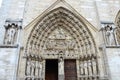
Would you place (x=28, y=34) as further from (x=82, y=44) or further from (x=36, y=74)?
(x=82, y=44)

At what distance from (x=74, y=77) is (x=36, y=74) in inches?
64.0

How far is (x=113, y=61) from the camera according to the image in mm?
6633

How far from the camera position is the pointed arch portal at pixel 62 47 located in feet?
22.6

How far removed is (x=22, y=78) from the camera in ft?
20.8

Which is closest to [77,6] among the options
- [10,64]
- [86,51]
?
[86,51]

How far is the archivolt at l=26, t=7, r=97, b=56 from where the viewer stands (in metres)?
7.27

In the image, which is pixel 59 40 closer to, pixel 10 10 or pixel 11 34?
pixel 11 34

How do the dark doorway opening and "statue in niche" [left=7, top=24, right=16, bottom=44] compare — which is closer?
"statue in niche" [left=7, top=24, right=16, bottom=44]

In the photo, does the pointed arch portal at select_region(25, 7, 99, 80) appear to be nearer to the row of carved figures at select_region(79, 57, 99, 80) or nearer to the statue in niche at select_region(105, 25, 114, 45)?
the row of carved figures at select_region(79, 57, 99, 80)

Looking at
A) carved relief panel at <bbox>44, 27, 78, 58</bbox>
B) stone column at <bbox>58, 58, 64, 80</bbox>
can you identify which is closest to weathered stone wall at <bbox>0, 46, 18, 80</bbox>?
carved relief panel at <bbox>44, 27, 78, 58</bbox>

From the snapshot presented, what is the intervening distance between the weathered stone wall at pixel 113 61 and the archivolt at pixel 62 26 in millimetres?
647

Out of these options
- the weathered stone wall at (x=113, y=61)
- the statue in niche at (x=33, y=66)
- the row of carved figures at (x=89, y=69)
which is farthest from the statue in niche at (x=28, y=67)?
the weathered stone wall at (x=113, y=61)

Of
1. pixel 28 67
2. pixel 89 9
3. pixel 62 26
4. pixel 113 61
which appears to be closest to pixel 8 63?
pixel 28 67

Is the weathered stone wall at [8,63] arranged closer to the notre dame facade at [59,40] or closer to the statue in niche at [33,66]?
the notre dame facade at [59,40]
